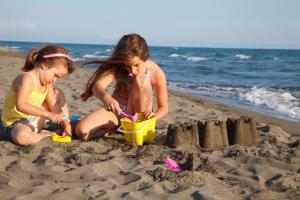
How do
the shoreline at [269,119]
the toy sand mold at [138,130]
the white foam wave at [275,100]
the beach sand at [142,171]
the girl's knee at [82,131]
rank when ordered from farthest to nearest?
the white foam wave at [275,100]
the shoreline at [269,119]
the girl's knee at [82,131]
the toy sand mold at [138,130]
the beach sand at [142,171]

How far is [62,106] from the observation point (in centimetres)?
431

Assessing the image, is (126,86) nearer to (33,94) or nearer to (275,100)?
(33,94)

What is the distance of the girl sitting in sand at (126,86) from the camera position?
3.91 meters

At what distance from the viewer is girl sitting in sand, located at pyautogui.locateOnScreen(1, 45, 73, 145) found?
3764 millimetres

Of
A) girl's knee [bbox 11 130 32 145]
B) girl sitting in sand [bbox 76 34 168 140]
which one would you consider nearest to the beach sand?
girl's knee [bbox 11 130 32 145]

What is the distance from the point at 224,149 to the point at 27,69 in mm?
1925

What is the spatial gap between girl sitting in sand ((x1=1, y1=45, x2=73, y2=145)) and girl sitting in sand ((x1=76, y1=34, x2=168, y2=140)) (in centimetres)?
31

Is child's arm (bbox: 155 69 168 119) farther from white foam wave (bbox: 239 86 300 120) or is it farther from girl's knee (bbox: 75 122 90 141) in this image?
white foam wave (bbox: 239 86 300 120)

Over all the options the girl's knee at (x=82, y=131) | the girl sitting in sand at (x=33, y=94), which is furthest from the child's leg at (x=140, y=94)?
the girl sitting in sand at (x=33, y=94)

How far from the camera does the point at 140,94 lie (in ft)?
13.2

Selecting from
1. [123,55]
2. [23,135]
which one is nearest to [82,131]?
[23,135]

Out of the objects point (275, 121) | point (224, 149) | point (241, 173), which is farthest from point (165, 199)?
point (275, 121)

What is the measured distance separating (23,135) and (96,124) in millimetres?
709

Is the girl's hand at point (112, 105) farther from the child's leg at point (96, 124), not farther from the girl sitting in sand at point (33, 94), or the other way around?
the girl sitting in sand at point (33, 94)
